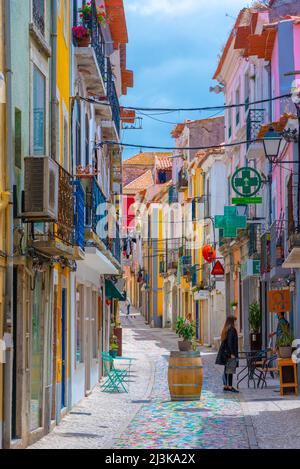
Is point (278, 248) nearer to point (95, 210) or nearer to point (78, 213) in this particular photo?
point (95, 210)

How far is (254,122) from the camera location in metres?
31.8

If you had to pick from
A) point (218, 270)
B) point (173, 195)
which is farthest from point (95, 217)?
point (173, 195)

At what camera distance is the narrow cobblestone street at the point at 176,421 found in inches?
522

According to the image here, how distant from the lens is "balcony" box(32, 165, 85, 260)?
13.2 metres

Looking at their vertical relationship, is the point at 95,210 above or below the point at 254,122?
below

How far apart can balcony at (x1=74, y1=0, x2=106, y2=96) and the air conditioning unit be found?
7.46m

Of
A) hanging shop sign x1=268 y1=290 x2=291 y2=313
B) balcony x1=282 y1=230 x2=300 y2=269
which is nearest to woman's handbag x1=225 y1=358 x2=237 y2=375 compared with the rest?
balcony x1=282 y1=230 x2=300 y2=269

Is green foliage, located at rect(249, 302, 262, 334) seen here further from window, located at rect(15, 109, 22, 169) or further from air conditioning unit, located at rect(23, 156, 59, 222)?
window, located at rect(15, 109, 22, 169)

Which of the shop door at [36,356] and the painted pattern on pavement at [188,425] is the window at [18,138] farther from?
the painted pattern on pavement at [188,425]

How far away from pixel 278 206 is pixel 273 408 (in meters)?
11.0

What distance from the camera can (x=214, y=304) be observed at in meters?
46.1

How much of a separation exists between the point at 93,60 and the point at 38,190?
8.29 m

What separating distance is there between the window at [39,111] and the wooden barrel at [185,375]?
5.94 meters
